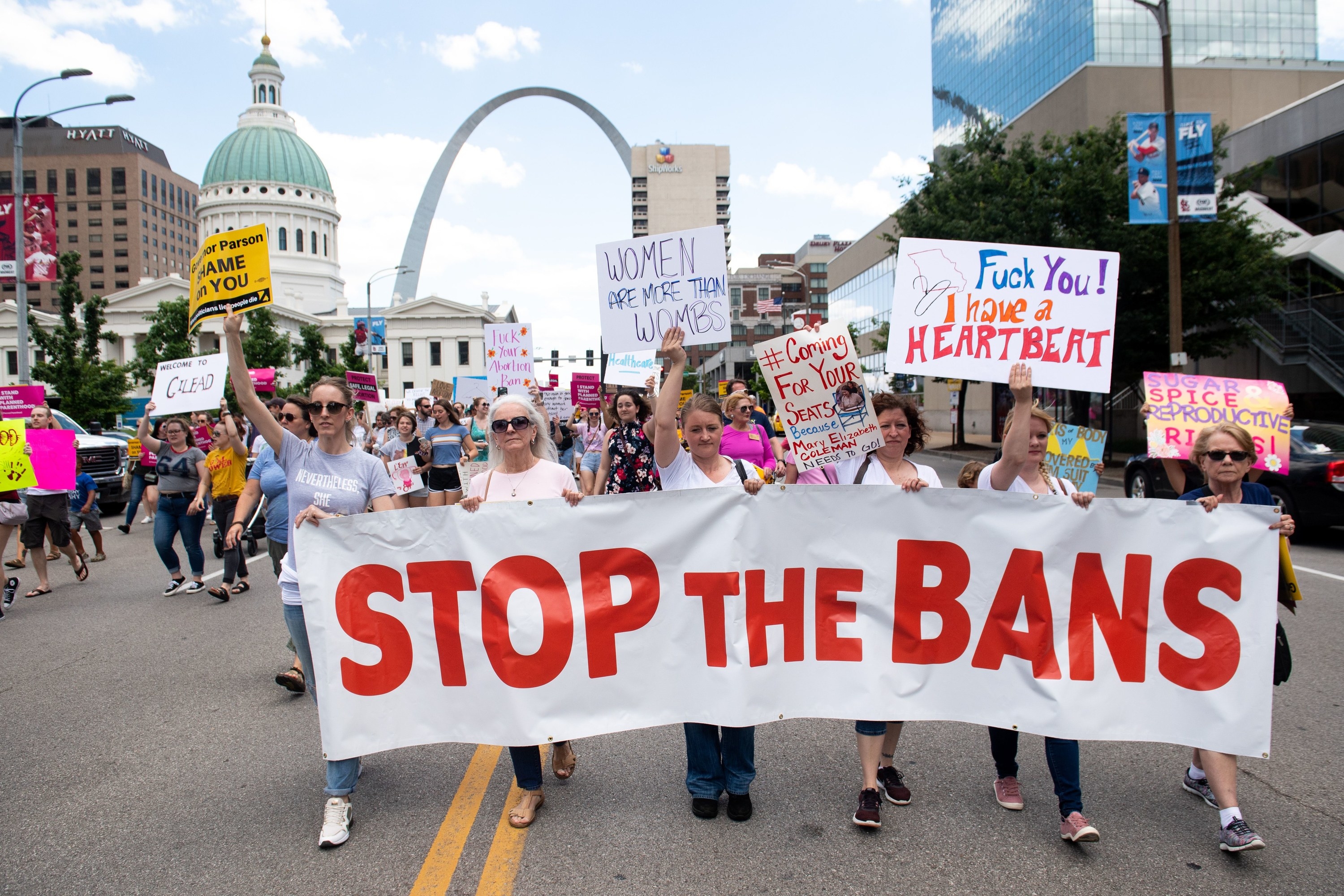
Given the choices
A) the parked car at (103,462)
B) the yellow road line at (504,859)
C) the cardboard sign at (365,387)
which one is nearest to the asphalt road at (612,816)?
the yellow road line at (504,859)

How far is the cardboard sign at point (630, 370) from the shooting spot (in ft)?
46.6

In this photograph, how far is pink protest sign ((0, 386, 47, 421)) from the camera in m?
11.8

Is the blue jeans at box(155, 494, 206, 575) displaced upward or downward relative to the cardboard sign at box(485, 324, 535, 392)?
downward

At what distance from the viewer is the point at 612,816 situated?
3801 millimetres

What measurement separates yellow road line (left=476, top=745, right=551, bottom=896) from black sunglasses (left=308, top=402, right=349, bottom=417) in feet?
6.29

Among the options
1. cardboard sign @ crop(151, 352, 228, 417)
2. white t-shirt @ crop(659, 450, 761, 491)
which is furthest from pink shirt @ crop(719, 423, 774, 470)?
cardboard sign @ crop(151, 352, 228, 417)

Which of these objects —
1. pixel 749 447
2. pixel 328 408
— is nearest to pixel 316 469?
pixel 328 408

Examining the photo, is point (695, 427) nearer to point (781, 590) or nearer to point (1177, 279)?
point (781, 590)

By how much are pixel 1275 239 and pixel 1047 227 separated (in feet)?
17.2

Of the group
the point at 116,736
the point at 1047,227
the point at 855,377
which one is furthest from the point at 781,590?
the point at 1047,227

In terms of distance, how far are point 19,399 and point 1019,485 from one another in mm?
13553

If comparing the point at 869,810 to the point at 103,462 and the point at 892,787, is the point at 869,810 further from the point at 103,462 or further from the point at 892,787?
the point at 103,462

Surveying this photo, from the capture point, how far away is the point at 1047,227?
78.3 ft

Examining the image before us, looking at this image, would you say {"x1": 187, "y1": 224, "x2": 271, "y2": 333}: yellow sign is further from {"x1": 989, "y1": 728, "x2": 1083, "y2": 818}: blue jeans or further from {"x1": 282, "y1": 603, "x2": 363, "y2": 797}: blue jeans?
{"x1": 989, "y1": 728, "x2": 1083, "y2": 818}: blue jeans
